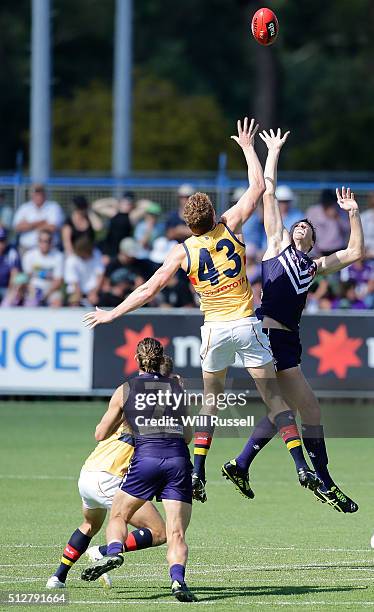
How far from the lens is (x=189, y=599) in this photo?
30.7ft

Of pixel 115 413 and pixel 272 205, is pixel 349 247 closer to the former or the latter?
pixel 272 205

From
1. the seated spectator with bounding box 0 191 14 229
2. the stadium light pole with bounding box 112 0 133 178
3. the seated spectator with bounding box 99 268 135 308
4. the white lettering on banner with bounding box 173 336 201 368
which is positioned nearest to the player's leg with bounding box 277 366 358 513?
the white lettering on banner with bounding box 173 336 201 368

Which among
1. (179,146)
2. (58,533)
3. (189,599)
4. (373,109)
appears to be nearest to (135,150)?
(179,146)

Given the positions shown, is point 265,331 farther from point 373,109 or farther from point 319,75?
point 319,75

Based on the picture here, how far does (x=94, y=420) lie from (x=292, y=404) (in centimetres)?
791

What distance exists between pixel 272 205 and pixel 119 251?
378 inches

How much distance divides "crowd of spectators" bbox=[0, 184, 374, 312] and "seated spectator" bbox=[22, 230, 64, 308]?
1cm

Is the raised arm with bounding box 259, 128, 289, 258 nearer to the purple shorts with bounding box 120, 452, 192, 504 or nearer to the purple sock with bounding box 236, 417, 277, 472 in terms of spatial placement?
the purple sock with bounding box 236, 417, 277, 472

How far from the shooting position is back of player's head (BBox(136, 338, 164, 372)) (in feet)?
31.6

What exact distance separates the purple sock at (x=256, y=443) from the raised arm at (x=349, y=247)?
4.29 feet

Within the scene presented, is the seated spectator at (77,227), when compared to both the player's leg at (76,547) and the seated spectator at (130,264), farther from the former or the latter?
the player's leg at (76,547)

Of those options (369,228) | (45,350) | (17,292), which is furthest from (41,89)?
(369,228)

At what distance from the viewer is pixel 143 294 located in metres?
10.6

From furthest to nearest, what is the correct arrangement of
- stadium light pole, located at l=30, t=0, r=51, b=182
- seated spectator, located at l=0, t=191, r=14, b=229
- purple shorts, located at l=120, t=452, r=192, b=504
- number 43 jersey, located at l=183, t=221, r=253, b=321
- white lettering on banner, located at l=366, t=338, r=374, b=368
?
stadium light pole, located at l=30, t=0, r=51, b=182
seated spectator, located at l=0, t=191, r=14, b=229
white lettering on banner, located at l=366, t=338, r=374, b=368
number 43 jersey, located at l=183, t=221, r=253, b=321
purple shorts, located at l=120, t=452, r=192, b=504
